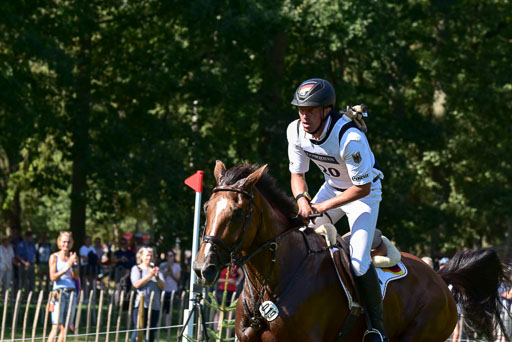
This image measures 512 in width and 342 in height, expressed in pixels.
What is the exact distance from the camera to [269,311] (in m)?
6.25

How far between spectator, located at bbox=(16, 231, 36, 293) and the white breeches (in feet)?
42.8

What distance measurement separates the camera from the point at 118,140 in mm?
24391

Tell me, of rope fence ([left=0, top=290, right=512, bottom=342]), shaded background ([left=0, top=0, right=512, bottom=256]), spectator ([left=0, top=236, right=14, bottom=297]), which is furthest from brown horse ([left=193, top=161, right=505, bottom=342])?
shaded background ([left=0, top=0, right=512, bottom=256])

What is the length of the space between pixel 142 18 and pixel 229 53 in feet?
10.1

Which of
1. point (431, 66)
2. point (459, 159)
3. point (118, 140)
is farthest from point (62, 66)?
point (459, 159)

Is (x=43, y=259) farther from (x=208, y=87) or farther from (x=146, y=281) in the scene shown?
(x=146, y=281)

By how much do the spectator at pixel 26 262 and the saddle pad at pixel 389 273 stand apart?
12956 millimetres

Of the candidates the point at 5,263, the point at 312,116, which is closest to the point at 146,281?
the point at 5,263

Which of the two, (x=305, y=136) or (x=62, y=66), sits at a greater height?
(x=62, y=66)

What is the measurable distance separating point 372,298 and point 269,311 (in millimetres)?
964

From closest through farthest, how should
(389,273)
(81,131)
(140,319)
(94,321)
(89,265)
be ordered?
(389,273)
(140,319)
(94,321)
(89,265)
(81,131)

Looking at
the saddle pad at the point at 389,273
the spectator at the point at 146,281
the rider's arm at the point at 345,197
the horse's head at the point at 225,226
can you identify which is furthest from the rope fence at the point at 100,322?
the horse's head at the point at 225,226

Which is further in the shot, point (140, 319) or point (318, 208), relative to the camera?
point (140, 319)

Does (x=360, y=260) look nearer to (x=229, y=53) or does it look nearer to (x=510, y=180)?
(x=229, y=53)
